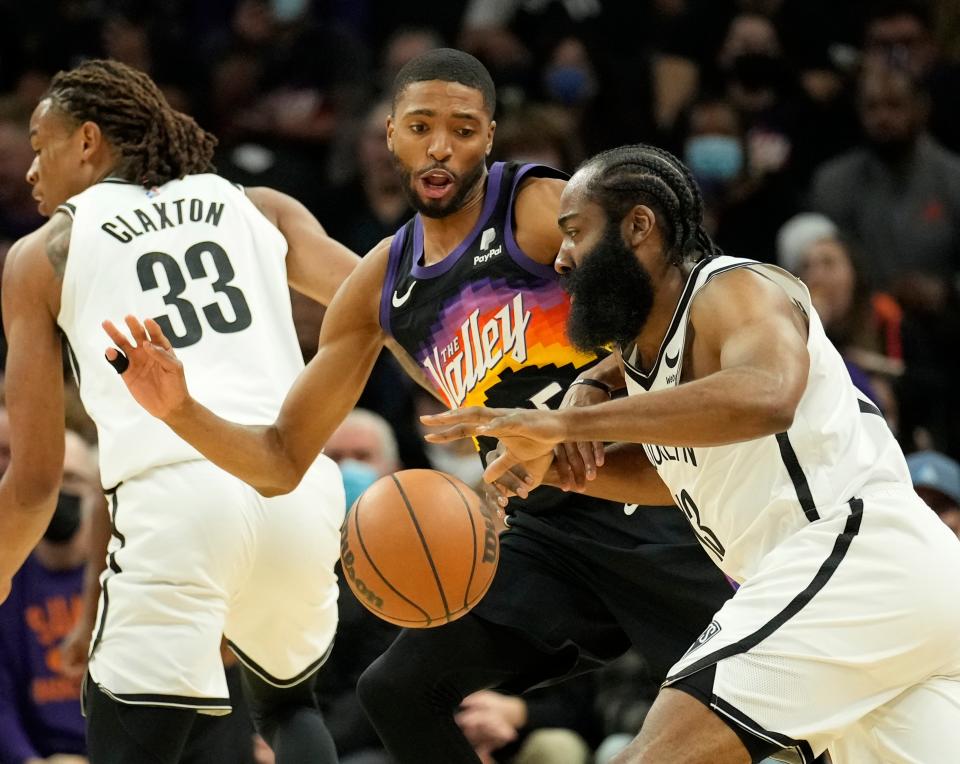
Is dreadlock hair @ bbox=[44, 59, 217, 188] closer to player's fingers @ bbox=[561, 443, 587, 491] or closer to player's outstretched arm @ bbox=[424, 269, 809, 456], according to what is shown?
player's fingers @ bbox=[561, 443, 587, 491]

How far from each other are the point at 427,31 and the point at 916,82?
3.27 metres

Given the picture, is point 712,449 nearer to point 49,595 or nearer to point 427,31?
point 49,595

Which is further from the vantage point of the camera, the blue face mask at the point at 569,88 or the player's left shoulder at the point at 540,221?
the blue face mask at the point at 569,88

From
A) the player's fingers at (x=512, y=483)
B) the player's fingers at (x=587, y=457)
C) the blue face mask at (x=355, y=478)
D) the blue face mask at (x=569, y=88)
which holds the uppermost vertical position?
the player's fingers at (x=587, y=457)

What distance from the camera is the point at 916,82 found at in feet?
34.3

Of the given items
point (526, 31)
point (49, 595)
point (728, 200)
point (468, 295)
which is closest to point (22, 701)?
point (49, 595)

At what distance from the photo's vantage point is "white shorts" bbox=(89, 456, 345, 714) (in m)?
4.67

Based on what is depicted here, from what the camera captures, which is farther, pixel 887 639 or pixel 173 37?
pixel 173 37

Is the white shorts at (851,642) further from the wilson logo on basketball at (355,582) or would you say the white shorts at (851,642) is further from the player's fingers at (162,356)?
the player's fingers at (162,356)

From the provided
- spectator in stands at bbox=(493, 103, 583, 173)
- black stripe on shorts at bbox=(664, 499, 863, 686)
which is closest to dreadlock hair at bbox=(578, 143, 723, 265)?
black stripe on shorts at bbox=(664, 499, 863, 686)

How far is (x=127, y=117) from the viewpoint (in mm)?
5234

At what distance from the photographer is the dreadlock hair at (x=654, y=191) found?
4.10 meters

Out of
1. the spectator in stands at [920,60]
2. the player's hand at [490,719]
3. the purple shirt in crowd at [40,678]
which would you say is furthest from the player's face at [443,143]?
the spectator in stands at [920,60]

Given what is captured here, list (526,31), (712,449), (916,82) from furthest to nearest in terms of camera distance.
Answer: (526,31)
(916,82)
(712,449)
